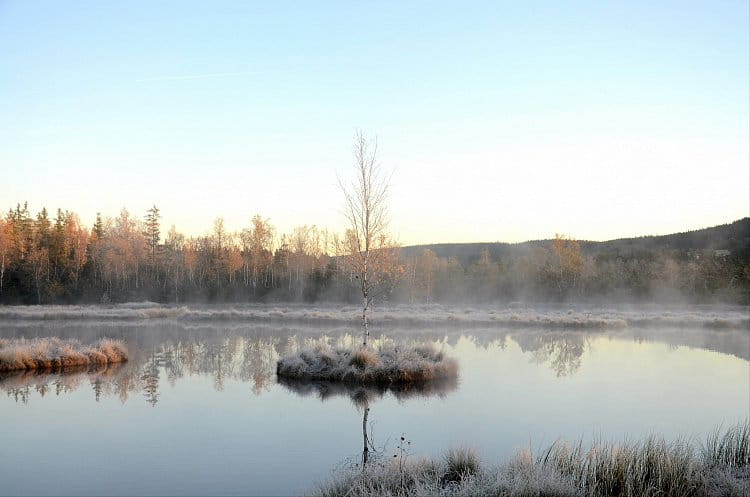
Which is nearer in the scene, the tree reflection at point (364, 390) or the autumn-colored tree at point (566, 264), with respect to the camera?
the tree reflection at point (364, 390)

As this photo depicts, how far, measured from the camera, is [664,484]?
21.5ft

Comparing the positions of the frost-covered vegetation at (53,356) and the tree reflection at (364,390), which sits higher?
the frost-covered vegetation at (53,356)

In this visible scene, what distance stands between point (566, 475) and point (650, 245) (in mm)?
105558

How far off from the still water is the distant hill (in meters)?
62.8

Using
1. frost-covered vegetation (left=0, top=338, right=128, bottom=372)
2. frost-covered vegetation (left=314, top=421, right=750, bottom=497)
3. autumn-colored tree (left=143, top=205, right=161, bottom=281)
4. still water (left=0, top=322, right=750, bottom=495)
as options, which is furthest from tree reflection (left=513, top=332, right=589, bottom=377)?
autumn-colored tree (left=143, top=205, right=161, bottom=281)

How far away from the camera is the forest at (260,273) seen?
55.6 metres

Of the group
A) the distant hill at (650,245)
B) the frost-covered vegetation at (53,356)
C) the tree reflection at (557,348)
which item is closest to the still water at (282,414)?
the tree reflection at (557,348)

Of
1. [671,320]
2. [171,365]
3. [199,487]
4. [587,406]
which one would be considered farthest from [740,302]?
[199,487]

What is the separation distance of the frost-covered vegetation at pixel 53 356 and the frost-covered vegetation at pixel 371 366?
20.0 feet

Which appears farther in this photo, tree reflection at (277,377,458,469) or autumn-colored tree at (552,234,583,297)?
autumn-colored tree at (552,234,583,297)

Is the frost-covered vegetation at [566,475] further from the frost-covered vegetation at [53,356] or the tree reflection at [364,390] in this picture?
the frost-covered vegetation at [53,356]

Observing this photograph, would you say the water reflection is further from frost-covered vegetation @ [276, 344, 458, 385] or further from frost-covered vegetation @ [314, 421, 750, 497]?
frost-covered vegetation @ [314, 421, 750, 497]

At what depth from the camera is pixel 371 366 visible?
15.5m

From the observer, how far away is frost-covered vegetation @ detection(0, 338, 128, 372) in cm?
1680
